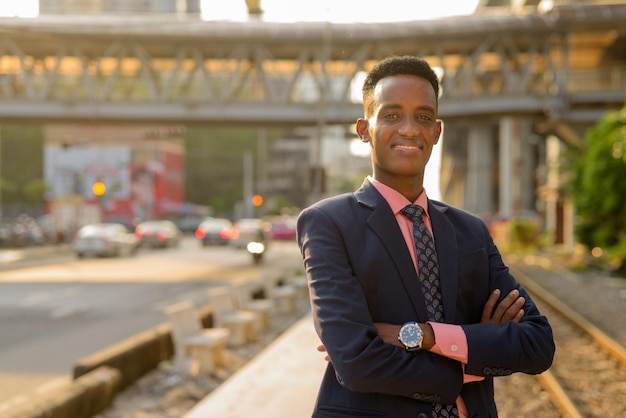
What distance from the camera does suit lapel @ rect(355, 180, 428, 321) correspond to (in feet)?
9.04

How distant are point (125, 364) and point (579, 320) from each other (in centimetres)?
854

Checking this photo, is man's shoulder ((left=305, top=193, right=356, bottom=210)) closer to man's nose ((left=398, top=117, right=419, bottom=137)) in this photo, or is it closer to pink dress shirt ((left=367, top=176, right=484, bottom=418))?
pink dress shirt ((left=367, top=176, right=484, bottom=418))

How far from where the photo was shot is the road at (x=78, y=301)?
38.4 feet

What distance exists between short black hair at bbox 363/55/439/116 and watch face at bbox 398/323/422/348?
0.78 metres

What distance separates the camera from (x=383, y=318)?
2820mm

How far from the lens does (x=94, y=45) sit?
118 feet

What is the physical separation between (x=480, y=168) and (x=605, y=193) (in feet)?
98.9

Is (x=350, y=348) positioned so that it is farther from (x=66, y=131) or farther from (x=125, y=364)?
(x=66, y=131)

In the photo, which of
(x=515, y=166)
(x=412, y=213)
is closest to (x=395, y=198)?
(x=412, y=213)

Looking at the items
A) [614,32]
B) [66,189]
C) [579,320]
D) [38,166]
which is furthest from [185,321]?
[38,166]

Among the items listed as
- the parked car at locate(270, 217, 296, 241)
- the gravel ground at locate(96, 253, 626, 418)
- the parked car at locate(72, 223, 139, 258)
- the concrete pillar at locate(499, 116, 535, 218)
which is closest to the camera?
the gravel ground at locate(96, 253, 626, 418)

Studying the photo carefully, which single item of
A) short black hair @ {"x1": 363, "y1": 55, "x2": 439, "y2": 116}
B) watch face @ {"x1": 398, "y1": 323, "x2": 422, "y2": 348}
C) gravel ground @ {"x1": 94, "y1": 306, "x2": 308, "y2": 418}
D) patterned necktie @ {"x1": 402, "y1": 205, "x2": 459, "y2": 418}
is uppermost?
short black hair @ {"x1": 363, "y1": 55, "x2": 439, "y2": 116}

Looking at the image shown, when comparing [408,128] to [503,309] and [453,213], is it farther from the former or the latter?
[503,309]

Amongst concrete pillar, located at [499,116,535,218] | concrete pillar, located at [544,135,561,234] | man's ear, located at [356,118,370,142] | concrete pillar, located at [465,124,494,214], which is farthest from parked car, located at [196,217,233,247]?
man's ear, located at [356,118,370,142]
